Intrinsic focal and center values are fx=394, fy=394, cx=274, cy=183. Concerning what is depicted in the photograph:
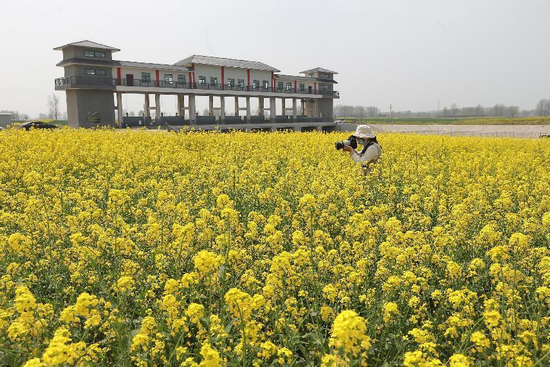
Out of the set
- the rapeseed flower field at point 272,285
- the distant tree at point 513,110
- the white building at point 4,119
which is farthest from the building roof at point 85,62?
the distant tree at point 513,110

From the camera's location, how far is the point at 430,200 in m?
6.28

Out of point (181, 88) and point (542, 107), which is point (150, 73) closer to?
point (181, 88)

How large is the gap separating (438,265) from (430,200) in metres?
2.50

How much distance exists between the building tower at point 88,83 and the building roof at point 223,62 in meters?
8.50

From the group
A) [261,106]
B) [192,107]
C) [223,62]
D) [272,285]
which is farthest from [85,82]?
[272,285]

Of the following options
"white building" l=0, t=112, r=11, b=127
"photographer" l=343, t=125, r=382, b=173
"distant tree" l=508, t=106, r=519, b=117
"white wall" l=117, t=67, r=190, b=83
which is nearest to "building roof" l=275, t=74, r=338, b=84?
"white wall" l=117, t=67, r=190, b=83

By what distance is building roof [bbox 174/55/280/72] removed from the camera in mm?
43375

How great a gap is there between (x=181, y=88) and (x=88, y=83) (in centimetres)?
884

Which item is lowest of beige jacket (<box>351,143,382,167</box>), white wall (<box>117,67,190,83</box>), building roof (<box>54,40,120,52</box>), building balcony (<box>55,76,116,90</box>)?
beige jacket (<box>351,143,382,167</box>)

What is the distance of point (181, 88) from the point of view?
1594 inches

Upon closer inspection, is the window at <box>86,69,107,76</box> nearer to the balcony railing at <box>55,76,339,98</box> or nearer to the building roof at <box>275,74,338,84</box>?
the balcony railing at <box>55,76,339,98</box>

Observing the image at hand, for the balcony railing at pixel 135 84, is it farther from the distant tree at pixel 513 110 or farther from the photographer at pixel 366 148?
the distant tree at pixel 513 110

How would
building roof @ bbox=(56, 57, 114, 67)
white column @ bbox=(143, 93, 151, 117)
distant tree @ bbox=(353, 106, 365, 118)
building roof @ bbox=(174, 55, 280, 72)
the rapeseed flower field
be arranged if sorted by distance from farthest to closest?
distant tree @ bbox=(353, 106, 365, 118)
building roof @ bbox=(174, 55, 280, 72)
white column @ bbox=(143, 93, 151, 117)
building roof @ bbox=(56, 57, 114, 67)
the rapeseed flower field

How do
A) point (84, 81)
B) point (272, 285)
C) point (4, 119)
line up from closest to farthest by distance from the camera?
point (272, 285) → point (84, 81) → point (4, 119)
